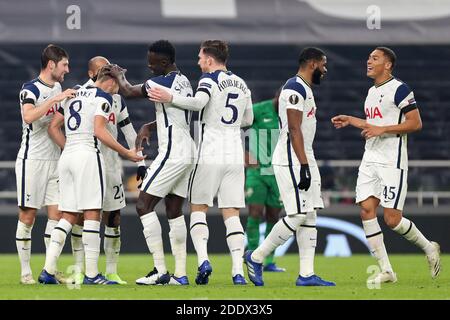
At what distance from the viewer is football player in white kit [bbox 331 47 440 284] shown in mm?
10945

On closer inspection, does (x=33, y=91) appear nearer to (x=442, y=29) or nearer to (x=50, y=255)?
(x=50, y=255)

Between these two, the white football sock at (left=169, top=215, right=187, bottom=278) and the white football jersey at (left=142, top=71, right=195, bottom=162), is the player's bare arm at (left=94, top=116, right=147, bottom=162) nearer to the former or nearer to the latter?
the white football jersey at (left=142, top=71, right=195, bottom=162)

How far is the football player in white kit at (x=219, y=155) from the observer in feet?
34.4

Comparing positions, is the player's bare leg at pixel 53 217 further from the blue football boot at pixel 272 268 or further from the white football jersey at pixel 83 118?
the blue football boot at pixel 272 268

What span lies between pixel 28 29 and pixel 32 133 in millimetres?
8525

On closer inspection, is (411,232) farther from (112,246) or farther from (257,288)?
(112,246)

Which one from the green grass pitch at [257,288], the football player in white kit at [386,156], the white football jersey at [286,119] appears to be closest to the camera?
the green grass pitch at [257,288]

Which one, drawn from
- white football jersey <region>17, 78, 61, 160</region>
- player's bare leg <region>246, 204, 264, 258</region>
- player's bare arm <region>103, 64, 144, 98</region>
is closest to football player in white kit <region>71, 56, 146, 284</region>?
player's bare arm <region>103, 64, 144, 98</region>

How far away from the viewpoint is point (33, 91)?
10.9m

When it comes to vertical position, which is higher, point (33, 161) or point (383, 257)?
point (33, 161)

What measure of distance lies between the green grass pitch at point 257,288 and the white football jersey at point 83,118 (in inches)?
51.2

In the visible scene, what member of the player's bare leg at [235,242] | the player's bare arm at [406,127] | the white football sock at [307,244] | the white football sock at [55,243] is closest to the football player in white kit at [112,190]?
the white football sock at [55,243]

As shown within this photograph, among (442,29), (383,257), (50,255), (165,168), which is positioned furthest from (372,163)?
(442,29)

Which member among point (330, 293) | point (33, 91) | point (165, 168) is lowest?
point (330, 293)
